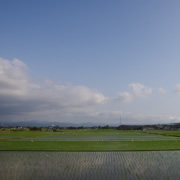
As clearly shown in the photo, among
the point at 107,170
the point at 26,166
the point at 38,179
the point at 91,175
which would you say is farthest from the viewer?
the point at 26,166

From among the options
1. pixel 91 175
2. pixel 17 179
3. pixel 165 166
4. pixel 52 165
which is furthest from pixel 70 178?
pixel 165 166

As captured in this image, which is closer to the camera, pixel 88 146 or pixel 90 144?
pixel 88 146

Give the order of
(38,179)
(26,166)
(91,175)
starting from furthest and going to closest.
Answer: (26,166)
(91,175)
(38,179)

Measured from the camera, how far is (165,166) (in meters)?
13.7

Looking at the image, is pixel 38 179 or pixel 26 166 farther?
pixel 26 166

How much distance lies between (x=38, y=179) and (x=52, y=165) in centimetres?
359

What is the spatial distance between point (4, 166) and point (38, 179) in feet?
14.6

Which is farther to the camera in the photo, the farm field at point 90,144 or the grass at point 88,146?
the farm field at point 90,144

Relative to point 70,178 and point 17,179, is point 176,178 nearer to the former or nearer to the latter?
point 70,178

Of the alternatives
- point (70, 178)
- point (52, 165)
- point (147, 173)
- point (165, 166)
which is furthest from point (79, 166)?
point (165, 166)

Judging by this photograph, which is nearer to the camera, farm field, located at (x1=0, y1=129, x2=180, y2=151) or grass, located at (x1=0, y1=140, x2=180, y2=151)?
grass, located at (x1=0, y1=140, x2=180, y2=151)

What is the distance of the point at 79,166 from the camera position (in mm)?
13586

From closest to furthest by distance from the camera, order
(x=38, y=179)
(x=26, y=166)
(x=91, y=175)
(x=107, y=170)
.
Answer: (x=38, y=179)
(x=91, y=175)
(x=107, y=170)
(x=26, y=166)

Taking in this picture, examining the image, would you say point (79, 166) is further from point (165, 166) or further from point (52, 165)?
point (165, 166)
